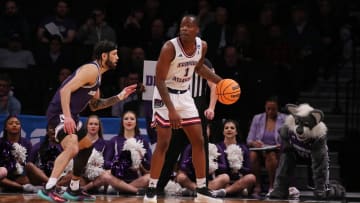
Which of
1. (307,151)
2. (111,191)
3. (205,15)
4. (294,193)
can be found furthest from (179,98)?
(205,15)

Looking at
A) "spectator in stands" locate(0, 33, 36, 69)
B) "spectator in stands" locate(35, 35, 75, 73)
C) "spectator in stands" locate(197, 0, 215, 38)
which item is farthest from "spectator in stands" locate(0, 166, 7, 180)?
"spectator in stands" locate(197, 0, 215, 38)

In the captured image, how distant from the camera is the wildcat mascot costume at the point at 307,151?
10.2 meters

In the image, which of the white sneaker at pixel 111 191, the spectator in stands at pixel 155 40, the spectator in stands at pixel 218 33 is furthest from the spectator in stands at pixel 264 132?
the spectator in stands at pixel 155 40

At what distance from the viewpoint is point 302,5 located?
46.5 feet

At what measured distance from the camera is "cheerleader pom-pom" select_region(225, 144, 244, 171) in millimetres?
10805

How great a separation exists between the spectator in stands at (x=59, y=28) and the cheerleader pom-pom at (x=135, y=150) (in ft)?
8.80

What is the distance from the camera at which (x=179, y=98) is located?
816 centimetres

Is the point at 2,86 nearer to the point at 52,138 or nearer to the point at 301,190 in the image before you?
the point at 52,138

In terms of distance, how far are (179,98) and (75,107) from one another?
3.62 ft

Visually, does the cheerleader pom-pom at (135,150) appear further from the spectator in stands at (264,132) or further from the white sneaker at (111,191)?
the spectator in stands at (264,132)

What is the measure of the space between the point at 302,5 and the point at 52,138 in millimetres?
5567

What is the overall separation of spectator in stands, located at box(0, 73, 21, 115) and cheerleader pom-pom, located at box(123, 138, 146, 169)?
1.82 m

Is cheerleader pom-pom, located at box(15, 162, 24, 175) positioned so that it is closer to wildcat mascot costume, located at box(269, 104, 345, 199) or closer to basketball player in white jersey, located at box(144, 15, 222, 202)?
basketball player in white jersey, located at box(144, 15, 222, 202)

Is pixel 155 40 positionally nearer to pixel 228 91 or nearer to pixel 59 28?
pixel 59 28
